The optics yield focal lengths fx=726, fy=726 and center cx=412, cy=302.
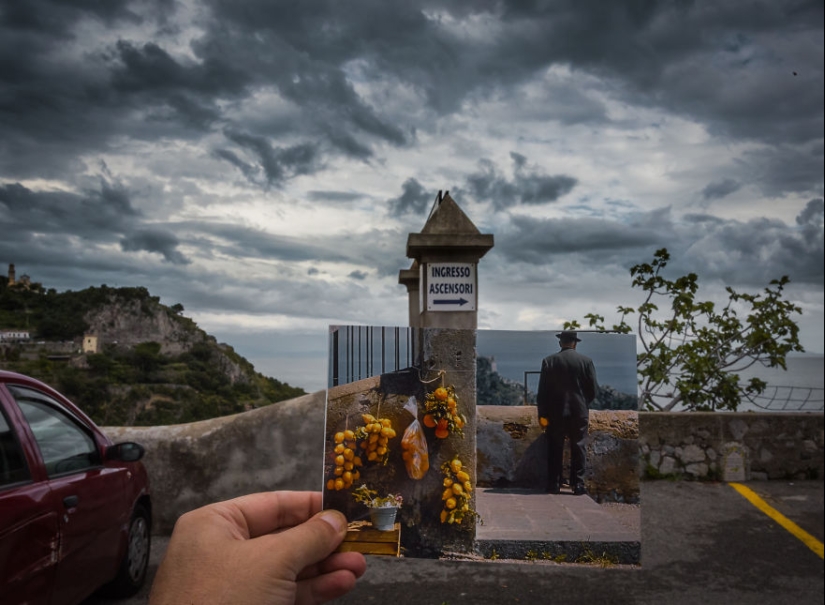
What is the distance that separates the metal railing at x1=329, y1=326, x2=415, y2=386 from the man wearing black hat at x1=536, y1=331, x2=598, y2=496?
31 cm

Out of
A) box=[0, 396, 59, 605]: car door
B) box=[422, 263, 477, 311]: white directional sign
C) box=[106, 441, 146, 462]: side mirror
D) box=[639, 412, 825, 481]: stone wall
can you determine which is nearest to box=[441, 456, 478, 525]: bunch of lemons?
box=[0, 396, 59, 605]: car door

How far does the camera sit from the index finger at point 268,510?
157 cm

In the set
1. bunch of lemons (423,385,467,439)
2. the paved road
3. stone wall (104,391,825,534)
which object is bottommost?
the paved road

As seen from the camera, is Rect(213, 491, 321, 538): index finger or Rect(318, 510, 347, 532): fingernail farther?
Rect(213, 491, 321, 538): index finger

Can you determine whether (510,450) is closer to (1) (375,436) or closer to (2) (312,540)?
(1) (375,436)

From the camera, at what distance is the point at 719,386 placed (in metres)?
7.51

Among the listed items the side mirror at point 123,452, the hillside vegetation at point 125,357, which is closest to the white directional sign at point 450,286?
the side mirror at point 123,452

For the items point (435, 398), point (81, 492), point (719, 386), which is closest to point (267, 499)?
point (435, 398)

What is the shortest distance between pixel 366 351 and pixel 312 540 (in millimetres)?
385

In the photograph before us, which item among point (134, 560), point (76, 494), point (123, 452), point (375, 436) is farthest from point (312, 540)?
point (134, 560)

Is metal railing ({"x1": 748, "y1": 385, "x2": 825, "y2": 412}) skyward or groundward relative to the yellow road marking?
skyward

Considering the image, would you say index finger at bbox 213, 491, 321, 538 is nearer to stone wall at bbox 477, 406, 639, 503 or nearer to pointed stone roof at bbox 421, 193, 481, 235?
stone wall at bbox 477, 406, 639, 503

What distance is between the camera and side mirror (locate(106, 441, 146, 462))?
276 cm

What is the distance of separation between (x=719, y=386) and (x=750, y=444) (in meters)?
1.08
